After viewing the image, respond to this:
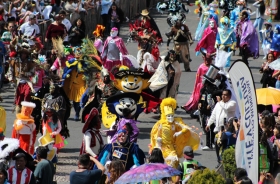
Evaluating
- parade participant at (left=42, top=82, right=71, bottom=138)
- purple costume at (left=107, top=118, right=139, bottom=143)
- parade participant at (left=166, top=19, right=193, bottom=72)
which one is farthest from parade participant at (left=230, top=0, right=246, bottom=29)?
purple costume at (left=107, top=118, right=139, bottom=143)

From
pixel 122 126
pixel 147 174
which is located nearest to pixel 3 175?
pixel 147 174

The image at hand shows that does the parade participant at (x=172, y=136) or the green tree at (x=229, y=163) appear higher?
the green tree at (x=229, y=163)

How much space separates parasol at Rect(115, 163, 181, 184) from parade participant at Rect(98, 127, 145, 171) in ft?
7.20

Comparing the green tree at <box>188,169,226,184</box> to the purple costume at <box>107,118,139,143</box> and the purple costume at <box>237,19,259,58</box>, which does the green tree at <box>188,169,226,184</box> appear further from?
the purple costume at <box>237,19,259,58</box>

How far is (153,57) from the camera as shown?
70.5 feet

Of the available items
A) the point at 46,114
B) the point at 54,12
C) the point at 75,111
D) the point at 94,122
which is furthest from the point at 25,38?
the point at 54,12

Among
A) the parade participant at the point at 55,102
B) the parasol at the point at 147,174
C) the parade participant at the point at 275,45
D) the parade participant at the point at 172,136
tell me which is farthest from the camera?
the parade participant at the point at 275,45

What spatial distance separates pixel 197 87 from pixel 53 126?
4.87 metres

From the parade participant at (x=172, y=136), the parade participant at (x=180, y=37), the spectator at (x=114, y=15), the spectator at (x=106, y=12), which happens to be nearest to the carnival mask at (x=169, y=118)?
the parade participant at (x=172, y=136)

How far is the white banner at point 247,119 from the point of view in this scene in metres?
10.7

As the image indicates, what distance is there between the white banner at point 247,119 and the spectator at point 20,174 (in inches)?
113

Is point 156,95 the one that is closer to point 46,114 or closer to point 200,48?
point 46,114

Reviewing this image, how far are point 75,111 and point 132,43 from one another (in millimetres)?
10505

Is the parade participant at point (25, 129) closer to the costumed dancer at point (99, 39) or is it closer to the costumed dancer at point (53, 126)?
the costumed dancer at point (53, 126)
